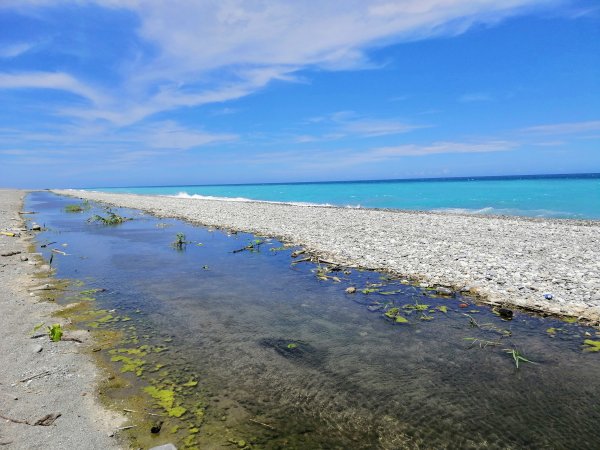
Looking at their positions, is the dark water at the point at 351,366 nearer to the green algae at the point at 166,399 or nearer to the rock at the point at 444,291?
the green algae at the point at 166,399

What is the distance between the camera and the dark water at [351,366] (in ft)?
19.6

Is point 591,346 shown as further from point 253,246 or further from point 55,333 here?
point 253,246

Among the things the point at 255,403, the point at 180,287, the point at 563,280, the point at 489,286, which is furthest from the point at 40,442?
the point at 563,280

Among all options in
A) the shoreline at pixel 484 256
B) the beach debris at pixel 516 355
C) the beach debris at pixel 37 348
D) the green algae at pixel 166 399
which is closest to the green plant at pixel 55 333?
the beach debris at pixel 37 348

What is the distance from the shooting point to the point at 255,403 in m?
6.68

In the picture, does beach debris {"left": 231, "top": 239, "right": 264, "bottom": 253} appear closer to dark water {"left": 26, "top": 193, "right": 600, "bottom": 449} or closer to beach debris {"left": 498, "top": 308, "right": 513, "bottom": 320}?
dark water {"left": 26, "top": 193, "right": 600, "bottom": 449}

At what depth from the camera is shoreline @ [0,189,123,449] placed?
18.2ft

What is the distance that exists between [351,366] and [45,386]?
5933 millimetres

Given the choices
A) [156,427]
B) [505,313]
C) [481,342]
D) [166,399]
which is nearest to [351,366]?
[481,342]

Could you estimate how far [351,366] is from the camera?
8039 millimetres

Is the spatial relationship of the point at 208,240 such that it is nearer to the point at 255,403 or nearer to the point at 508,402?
the point at 255,403

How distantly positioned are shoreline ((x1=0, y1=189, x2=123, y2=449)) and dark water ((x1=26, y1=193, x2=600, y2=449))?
866 mm

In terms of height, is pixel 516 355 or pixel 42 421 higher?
pixel 42 421

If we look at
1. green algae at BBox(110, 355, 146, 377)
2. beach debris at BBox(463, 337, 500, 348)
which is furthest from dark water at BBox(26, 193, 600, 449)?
green algae at BBox(110, 355, 146, 377)
